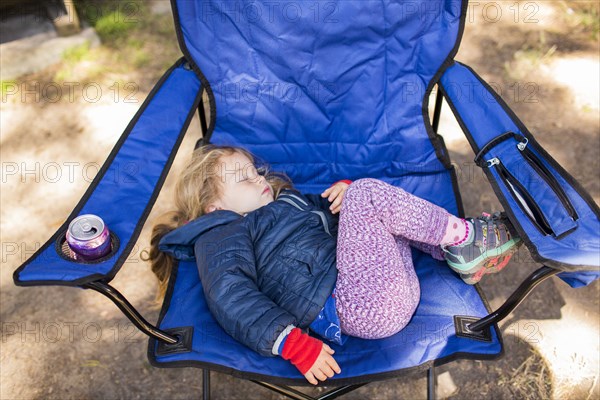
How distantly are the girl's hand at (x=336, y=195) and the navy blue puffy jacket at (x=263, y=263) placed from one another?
0.14ft

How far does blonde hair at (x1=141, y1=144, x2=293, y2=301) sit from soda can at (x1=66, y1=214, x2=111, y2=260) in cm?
38

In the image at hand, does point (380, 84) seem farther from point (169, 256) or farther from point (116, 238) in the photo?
point (116, 238)

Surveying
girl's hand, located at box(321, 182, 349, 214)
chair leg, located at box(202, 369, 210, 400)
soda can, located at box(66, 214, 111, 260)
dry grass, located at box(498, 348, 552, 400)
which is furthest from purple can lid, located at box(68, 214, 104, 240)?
dry grass, located at box(498, 348, 552, 400)

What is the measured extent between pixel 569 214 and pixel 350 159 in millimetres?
844

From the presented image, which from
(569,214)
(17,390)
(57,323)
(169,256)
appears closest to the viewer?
(569,214)

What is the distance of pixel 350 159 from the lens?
2.12 metres

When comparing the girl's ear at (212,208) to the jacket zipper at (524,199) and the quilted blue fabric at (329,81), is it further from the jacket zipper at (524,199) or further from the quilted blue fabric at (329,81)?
the jacket zipper at (524,199)

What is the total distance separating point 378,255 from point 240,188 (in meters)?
0.51

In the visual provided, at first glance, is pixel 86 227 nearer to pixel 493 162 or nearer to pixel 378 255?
pixel 378 255

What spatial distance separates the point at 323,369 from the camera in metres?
1.47

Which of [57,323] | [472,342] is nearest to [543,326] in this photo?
[472,342]

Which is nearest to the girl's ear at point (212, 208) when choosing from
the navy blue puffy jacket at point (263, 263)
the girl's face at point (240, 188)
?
the girl's face at point (240, 188)

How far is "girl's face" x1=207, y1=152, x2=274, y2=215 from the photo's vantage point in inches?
73.9

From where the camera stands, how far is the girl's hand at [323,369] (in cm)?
145
